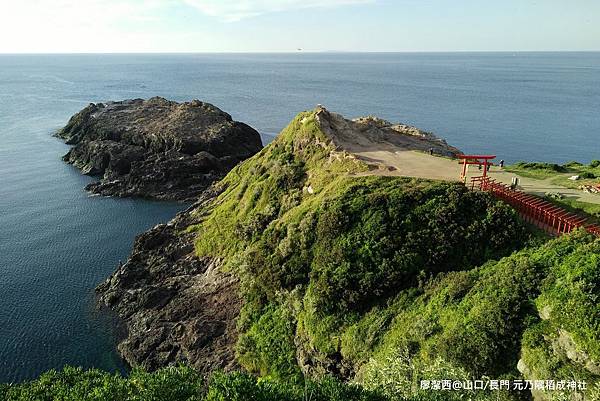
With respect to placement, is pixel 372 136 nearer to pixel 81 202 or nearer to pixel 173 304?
pixel 173 304

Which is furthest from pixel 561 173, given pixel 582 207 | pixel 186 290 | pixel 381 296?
pixel 186 290

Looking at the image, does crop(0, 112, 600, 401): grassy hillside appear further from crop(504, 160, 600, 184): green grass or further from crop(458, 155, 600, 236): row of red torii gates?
crop(504, 160, 600, 184): green grass

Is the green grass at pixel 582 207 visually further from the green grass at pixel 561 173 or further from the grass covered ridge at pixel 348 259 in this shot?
the grass covered ridge at pixel 348 259

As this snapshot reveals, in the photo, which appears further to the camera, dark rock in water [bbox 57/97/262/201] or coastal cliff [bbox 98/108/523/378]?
dark rock in water [bbox 57/97/262/201]

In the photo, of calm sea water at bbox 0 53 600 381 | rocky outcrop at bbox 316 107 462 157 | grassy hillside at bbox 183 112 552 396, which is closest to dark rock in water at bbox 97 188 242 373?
grassy hillside at bbox 183 112 552 396

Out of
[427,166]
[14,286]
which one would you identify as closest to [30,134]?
[14,286]
